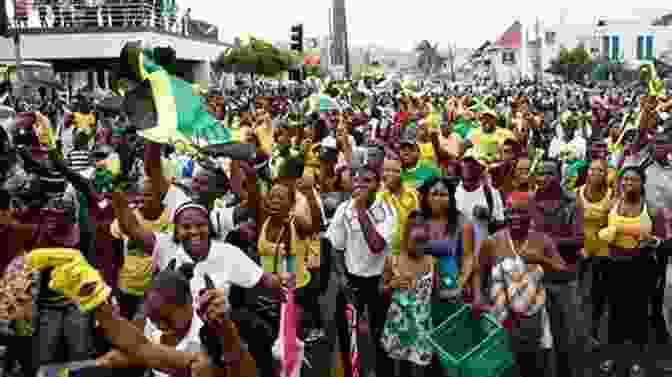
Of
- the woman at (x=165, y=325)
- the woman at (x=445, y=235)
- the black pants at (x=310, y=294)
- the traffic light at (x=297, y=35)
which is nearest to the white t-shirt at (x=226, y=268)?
the woman at (x=165, y=325)

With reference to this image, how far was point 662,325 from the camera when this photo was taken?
595 cm

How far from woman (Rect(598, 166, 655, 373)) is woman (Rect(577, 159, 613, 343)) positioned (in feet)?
0.32

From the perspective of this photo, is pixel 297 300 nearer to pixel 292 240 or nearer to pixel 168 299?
pixel 292 240

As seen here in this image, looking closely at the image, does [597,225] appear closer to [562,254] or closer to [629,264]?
[629,264]

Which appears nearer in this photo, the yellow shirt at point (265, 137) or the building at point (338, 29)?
the yellow shirt at point (265, 137)

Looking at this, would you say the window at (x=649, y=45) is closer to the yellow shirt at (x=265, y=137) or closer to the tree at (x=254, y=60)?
the tree at (x=254, y=60)

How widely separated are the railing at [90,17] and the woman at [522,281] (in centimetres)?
2894

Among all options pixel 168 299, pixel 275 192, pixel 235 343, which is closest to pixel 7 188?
pixel 275 192

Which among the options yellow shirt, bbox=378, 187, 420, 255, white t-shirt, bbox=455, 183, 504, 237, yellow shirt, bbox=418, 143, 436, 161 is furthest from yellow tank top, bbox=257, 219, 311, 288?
yellow shirt, bbox=418, 143, 436, 161

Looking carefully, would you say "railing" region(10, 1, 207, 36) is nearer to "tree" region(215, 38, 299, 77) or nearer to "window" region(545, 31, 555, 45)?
"tree" region(215, 38, 299, 77)

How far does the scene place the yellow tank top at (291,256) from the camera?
4.80 metres

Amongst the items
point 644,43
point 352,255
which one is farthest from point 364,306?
point 644,43

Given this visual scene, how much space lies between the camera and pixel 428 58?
136 meters

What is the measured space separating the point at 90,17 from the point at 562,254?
3017 centimetres
